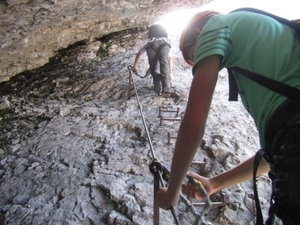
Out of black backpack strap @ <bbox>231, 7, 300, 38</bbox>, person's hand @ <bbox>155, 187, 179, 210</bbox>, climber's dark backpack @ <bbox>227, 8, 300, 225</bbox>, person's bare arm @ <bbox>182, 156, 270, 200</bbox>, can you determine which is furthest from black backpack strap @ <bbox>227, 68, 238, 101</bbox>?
person's hand @ <bbox>155, 187, 179, 210</bbox>

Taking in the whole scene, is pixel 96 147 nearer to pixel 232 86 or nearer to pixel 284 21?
pixel 232 86

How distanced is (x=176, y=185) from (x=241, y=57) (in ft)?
2.18

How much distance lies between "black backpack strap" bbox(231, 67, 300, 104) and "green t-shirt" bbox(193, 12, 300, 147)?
0.07ft

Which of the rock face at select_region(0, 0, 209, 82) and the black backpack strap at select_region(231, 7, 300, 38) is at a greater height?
the black backpack strap at select_region(231, 7, 300, 38)

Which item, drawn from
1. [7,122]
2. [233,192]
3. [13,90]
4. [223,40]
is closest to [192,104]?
[223,40]

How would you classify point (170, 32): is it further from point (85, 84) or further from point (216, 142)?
point (216, 142)

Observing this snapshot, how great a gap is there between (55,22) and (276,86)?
25.4 feet

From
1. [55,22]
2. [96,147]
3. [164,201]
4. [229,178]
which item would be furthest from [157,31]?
[164,201]

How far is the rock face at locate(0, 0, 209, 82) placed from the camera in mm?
6129

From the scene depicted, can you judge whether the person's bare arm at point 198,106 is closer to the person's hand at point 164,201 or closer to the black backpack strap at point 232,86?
the black backpack strap at point 232,86

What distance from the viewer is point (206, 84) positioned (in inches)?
41.2

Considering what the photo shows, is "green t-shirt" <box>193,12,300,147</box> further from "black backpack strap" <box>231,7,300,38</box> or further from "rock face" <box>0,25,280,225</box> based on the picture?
"rock face" <box>0,25,280,225</box>

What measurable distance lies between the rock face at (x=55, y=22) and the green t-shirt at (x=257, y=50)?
18.6ft

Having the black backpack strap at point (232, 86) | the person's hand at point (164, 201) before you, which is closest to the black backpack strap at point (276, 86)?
the black backpack strap at point (232, 86)
